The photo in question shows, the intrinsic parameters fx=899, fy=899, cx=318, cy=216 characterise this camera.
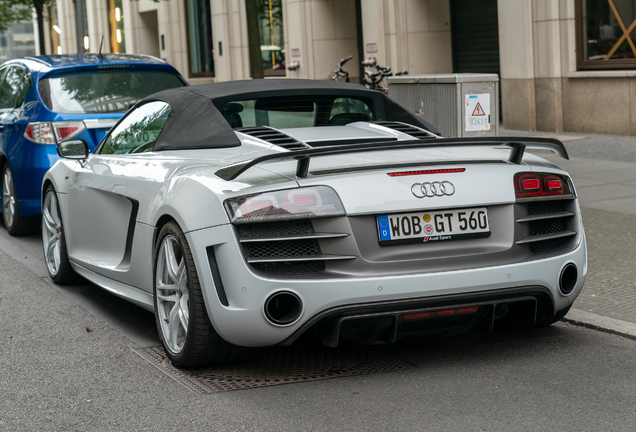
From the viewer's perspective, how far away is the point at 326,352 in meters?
4.64

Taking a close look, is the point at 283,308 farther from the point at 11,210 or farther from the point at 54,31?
the point at 54,31

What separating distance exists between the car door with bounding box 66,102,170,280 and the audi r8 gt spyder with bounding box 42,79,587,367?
1.06 ft

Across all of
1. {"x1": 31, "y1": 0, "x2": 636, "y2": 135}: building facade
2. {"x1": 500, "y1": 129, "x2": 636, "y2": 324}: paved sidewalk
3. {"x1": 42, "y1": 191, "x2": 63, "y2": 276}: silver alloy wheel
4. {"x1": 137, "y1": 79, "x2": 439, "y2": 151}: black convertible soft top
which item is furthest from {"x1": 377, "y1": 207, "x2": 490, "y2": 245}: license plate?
{"x1": 31, "y1": 0, "x2": 636, "y2": 135}: building facade

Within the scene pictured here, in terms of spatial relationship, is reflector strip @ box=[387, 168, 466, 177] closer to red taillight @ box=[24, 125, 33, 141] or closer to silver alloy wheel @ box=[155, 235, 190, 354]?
silver alloy wheel @ box=[155, 235, 190, 354]

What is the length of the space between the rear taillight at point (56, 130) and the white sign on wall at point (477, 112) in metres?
3.81

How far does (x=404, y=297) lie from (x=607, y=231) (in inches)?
160

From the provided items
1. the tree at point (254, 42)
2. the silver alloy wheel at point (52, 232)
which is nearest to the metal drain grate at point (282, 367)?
the silver alloy wheel at point (52, 232)

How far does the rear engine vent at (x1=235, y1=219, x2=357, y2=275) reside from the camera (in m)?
3.87

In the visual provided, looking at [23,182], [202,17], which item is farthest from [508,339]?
[202,17]

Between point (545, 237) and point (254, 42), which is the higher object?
point (254, 42)

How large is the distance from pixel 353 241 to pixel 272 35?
71.2ft

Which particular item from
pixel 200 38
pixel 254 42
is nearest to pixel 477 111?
pixel 254 42

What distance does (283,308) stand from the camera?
392cm

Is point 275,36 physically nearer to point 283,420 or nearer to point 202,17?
point 202,17
